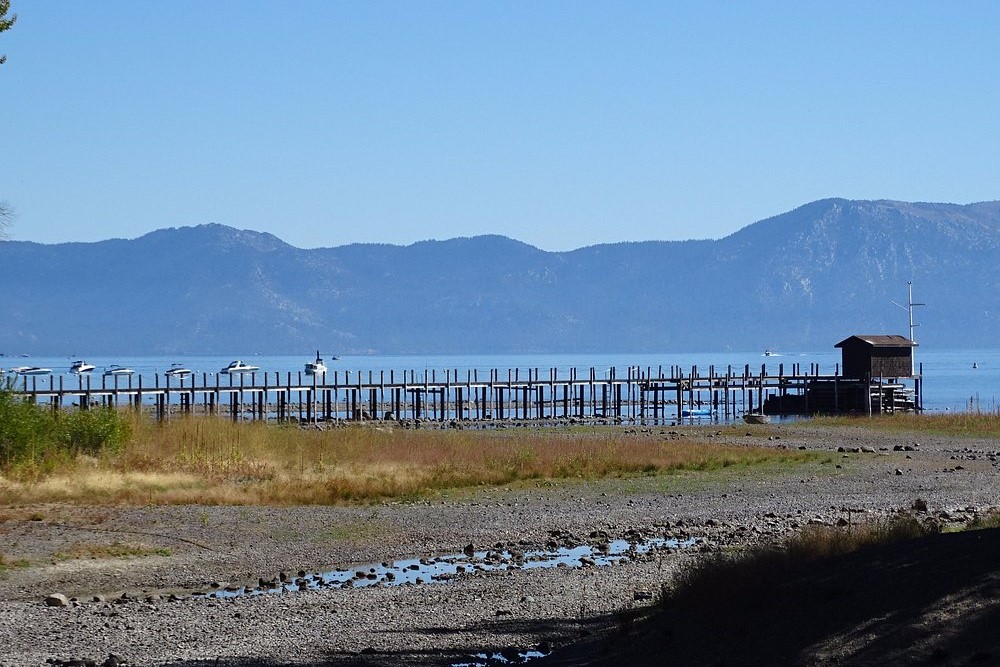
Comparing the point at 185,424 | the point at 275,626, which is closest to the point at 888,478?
the point at 185,424

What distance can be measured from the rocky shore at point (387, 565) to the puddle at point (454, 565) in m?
0.06

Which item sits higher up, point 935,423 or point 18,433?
point 18,433

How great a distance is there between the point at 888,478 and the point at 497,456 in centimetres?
924

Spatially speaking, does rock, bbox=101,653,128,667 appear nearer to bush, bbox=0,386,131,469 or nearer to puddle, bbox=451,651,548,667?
puddle, bbox=451,651,548,667

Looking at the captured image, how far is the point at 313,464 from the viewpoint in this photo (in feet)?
107

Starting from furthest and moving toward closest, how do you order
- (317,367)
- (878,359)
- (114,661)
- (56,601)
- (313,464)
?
(317,367) → (878,359) → (313,464) → (56,601) → (114,661)

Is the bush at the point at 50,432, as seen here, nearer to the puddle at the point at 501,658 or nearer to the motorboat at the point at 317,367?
the puddle at the point at 501,658

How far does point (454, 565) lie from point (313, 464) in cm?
1316

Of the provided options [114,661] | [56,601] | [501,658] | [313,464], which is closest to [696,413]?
[313,464]

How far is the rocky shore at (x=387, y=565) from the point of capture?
14.1 meters

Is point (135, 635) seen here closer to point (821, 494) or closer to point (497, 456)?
point (821, 494)

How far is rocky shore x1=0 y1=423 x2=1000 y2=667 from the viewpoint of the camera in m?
14.1

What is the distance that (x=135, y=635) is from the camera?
14414 mm

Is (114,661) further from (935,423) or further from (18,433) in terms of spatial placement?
(935,423)
